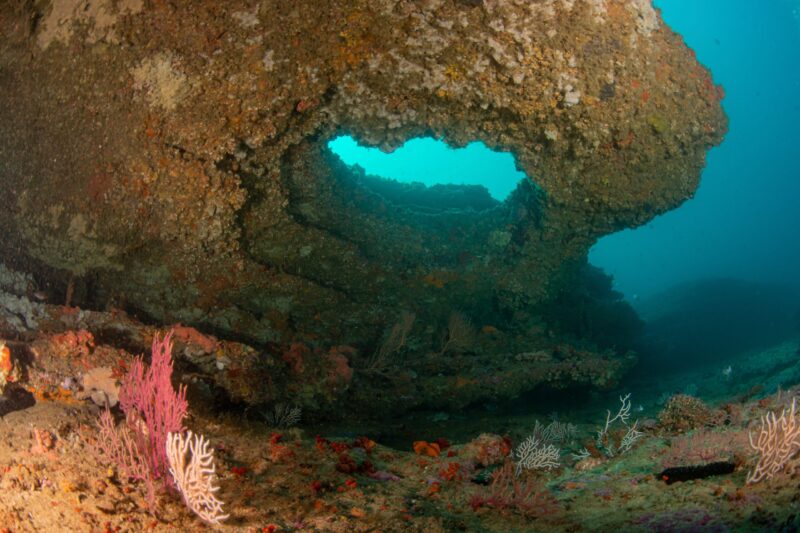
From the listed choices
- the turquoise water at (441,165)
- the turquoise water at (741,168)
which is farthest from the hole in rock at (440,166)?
the turquoise water at (741,168)

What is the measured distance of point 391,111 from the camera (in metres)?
6.22

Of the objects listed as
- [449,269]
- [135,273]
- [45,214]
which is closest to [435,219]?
[449,269]

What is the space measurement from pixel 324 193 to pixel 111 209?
2.98 m

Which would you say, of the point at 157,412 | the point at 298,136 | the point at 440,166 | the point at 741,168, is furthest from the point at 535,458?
the point at 440,166

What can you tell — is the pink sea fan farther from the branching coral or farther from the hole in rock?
the hole in rock

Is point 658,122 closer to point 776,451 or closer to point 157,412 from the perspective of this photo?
point 776,451

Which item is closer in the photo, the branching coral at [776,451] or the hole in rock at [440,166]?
the branching coral at [776,451]

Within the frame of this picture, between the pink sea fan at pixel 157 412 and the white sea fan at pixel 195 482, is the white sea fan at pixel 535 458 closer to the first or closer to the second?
the white sea fan at pixel 195 482

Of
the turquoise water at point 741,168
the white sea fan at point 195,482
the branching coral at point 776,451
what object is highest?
the turquoise water at point 741,168

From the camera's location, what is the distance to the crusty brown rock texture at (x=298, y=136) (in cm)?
524

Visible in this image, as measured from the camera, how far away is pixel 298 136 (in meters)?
6.09

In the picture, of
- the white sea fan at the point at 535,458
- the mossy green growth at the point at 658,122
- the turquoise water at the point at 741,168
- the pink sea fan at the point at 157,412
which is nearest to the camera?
the pink sea fan at the point at 157,412

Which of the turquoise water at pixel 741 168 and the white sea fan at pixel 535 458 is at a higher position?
the turquoise water at pixel 741 168

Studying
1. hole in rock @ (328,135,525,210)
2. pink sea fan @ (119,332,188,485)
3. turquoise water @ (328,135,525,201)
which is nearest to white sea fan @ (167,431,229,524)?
pink sea fan @ (119,332,188,485)
